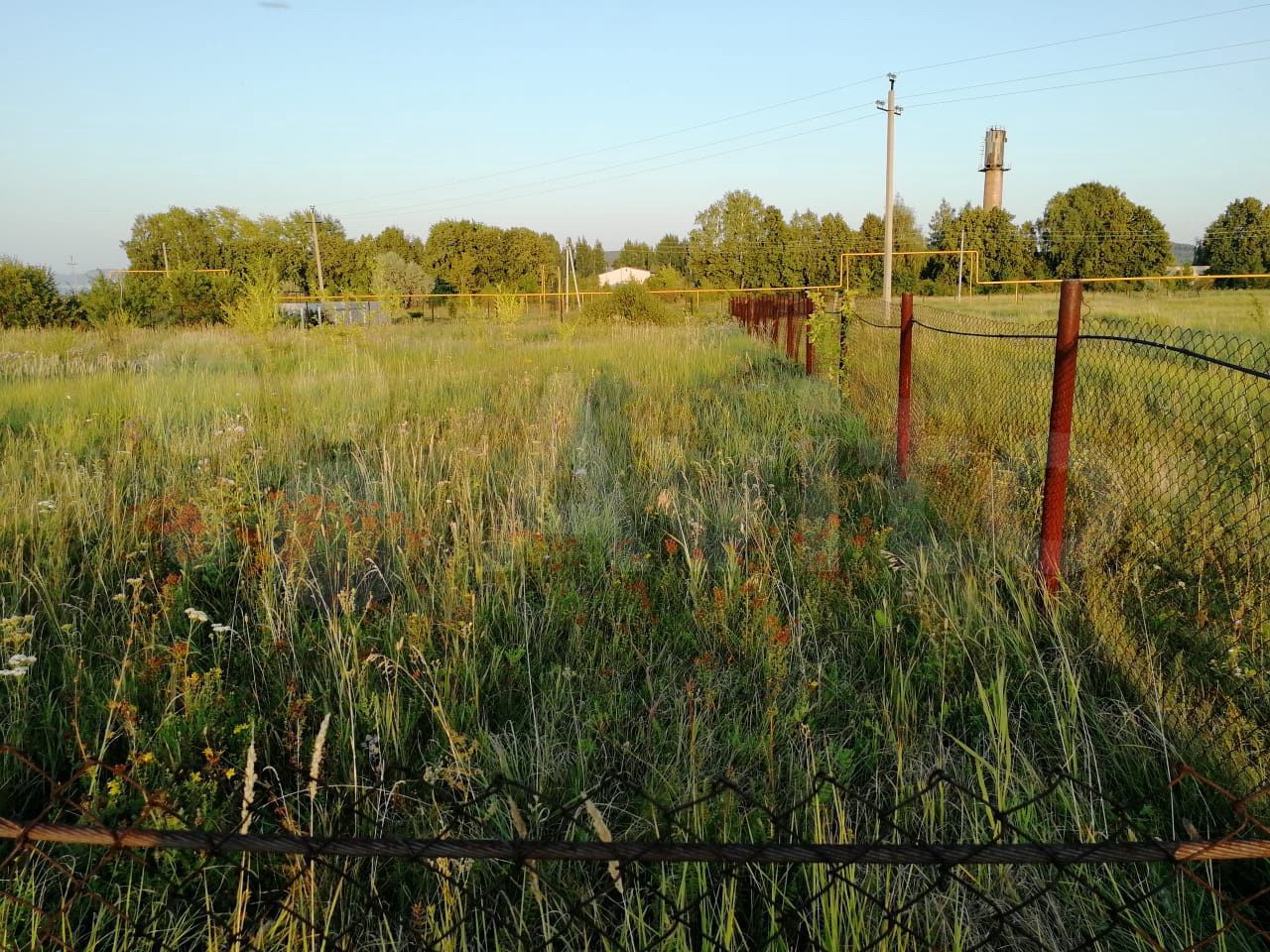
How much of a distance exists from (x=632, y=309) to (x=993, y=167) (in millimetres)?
46857

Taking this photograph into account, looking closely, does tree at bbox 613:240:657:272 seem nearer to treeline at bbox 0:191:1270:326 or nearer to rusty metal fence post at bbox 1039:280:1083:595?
treeline at bbox 0:191:1270:326

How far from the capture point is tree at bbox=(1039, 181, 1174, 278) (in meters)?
58.1

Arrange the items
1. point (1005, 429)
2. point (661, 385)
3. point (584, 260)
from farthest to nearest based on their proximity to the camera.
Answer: point (584, 260), point (661, 385), point (1005, 429)

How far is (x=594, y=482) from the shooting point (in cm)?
552

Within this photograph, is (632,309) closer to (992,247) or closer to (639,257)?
(992,247)

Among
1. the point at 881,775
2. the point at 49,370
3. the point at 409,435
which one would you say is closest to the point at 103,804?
the point at 881,775

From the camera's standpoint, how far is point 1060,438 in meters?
3.28

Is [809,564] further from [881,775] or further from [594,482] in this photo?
[594,482]

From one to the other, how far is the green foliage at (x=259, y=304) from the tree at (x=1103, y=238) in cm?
5651

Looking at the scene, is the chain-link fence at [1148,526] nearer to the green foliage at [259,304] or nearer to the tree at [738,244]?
the green foliage at [259,304]

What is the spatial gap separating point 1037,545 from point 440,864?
290cm

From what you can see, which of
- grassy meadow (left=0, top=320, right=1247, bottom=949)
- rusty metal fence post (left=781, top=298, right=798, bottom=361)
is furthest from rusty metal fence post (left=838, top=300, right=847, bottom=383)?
rusty metal fence post (left=781, top=298, right=798, bottom=361)

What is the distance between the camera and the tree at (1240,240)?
5531 cm

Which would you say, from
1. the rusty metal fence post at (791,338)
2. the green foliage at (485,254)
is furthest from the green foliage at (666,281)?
the rusty metal fence post at (791,338)
